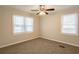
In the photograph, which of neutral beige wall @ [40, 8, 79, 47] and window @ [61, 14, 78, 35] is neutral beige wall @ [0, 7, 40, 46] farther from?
window @ [61, 14, 78, 35]

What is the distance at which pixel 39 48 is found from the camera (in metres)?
1.38

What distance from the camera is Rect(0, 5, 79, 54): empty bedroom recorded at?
128cm

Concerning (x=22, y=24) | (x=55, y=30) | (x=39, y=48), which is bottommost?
(x=39, y=48)

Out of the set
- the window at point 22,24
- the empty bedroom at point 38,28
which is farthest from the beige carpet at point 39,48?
the window at point 22,24

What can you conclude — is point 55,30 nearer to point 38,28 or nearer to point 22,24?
point 38,28

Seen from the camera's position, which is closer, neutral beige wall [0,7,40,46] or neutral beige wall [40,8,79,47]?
neutral beige wall [0,7,40,46]

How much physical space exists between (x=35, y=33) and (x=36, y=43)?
301 mm

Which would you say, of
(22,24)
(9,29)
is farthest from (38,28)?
(9,29)

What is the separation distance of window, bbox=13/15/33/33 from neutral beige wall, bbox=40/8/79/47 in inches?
9.7

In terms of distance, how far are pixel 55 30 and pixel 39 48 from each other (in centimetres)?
46

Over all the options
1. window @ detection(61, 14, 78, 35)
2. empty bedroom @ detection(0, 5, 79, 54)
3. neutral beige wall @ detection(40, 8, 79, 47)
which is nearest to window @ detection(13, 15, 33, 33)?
empty bedroom @ detection(0, 5, 79, 54)

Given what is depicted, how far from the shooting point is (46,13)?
144cm

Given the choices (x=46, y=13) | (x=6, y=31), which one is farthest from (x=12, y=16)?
(x=46, y=13)

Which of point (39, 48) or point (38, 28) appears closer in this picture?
point (39, 48)
